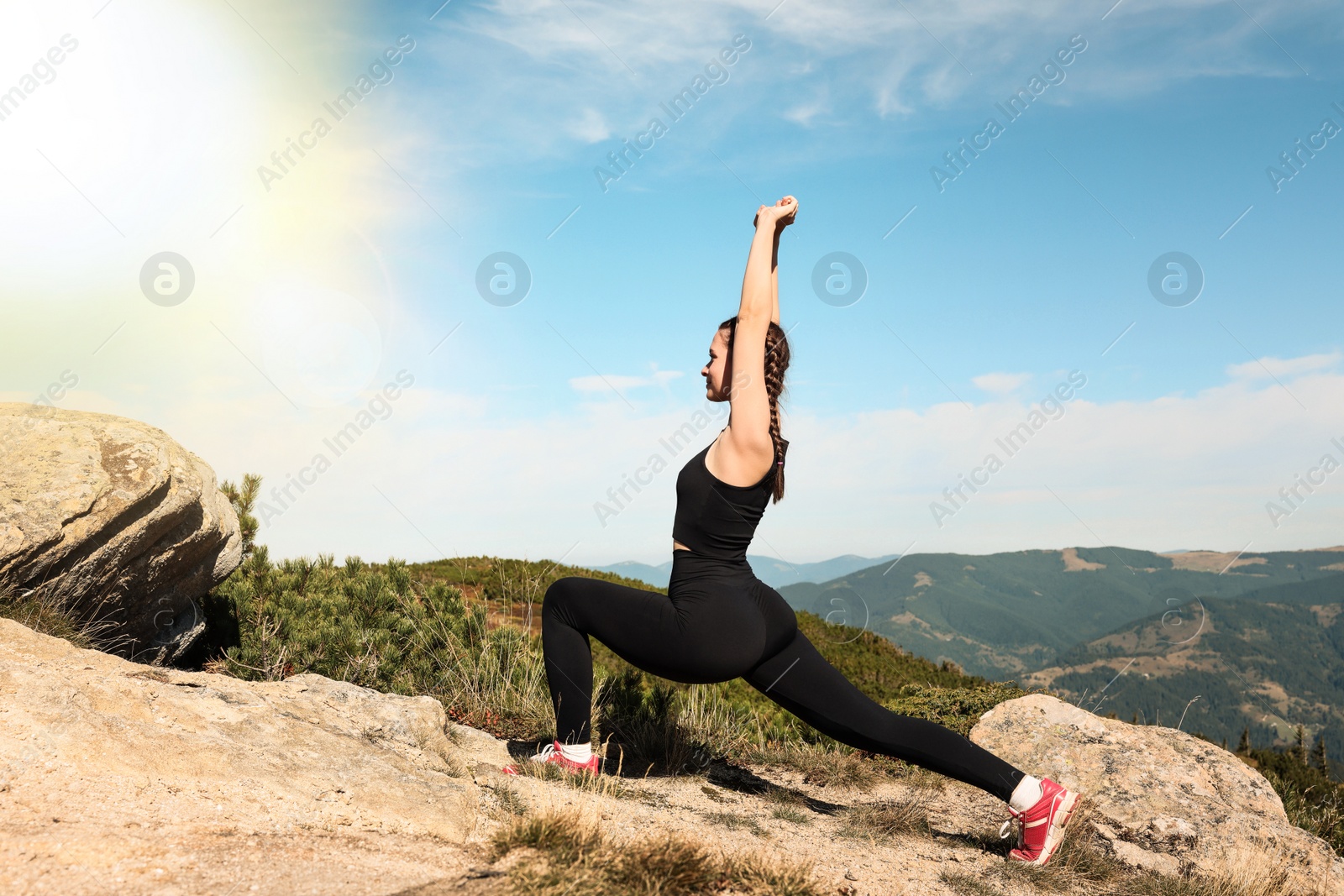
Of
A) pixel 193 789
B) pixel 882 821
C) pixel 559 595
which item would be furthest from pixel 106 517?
pixel 882 821

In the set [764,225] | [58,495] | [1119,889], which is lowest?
[58,495]

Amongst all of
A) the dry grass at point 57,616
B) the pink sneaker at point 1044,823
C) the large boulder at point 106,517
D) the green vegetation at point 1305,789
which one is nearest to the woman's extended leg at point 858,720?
the pink sneaker at point 1044,823

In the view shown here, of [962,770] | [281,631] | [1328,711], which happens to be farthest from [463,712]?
[1328,711]

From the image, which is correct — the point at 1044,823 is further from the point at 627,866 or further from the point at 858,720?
the point at 627,866

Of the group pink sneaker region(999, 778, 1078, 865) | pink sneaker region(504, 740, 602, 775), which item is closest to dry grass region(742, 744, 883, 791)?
pink sneaker region(999, 778, 1078, 865)

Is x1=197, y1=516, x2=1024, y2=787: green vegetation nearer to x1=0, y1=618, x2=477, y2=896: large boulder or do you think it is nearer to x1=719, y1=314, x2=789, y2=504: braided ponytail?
x1=0, y1=618, x2=477, y2=896: large boulder

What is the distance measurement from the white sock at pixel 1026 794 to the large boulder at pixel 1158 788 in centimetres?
71

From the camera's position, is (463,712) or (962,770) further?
(463,712)

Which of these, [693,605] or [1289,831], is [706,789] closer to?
[693,605]

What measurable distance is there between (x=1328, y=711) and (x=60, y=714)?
259794 mm

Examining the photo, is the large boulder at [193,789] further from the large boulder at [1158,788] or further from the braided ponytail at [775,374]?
the large boulder at [1158,788]

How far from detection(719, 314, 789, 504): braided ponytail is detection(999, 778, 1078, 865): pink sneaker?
1.83 m

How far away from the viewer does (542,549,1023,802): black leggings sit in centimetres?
361

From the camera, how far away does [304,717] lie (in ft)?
12.6
